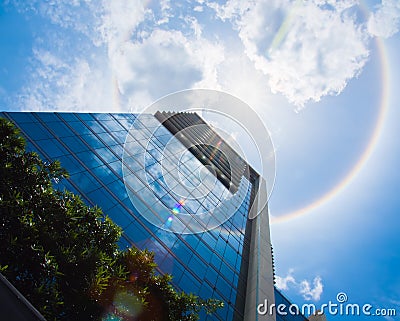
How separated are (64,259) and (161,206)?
1084 cm

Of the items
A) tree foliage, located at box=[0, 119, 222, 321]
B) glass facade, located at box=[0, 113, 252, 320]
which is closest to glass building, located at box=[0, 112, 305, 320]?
glass facade, located at box=[0, 113, 252, 320]

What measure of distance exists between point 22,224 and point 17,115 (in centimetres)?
1185

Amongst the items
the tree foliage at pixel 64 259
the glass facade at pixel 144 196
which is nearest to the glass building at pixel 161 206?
the glass facade at pixel 144 196

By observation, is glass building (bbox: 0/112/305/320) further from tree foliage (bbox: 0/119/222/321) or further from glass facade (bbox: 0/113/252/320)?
tree foliage (bbox: 0/119/222/321)

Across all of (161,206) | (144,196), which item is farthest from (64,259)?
(161,206)

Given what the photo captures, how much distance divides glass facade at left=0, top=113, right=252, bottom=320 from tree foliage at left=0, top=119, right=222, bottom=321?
5.10 meters

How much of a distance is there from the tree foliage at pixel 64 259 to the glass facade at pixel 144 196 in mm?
5102

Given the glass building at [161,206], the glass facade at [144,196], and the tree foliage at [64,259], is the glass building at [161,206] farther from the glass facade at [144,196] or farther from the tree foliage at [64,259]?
the tree foliage at [64,259]

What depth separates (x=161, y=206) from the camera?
1573 centimetres

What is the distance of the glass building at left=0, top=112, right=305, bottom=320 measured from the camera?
12398 mm

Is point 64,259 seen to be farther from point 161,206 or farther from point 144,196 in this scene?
point 161,206

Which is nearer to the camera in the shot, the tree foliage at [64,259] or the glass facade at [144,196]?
the tree foliage at [64,259]

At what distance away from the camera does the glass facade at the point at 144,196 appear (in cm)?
1229

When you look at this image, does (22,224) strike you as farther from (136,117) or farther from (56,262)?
(136,117)
